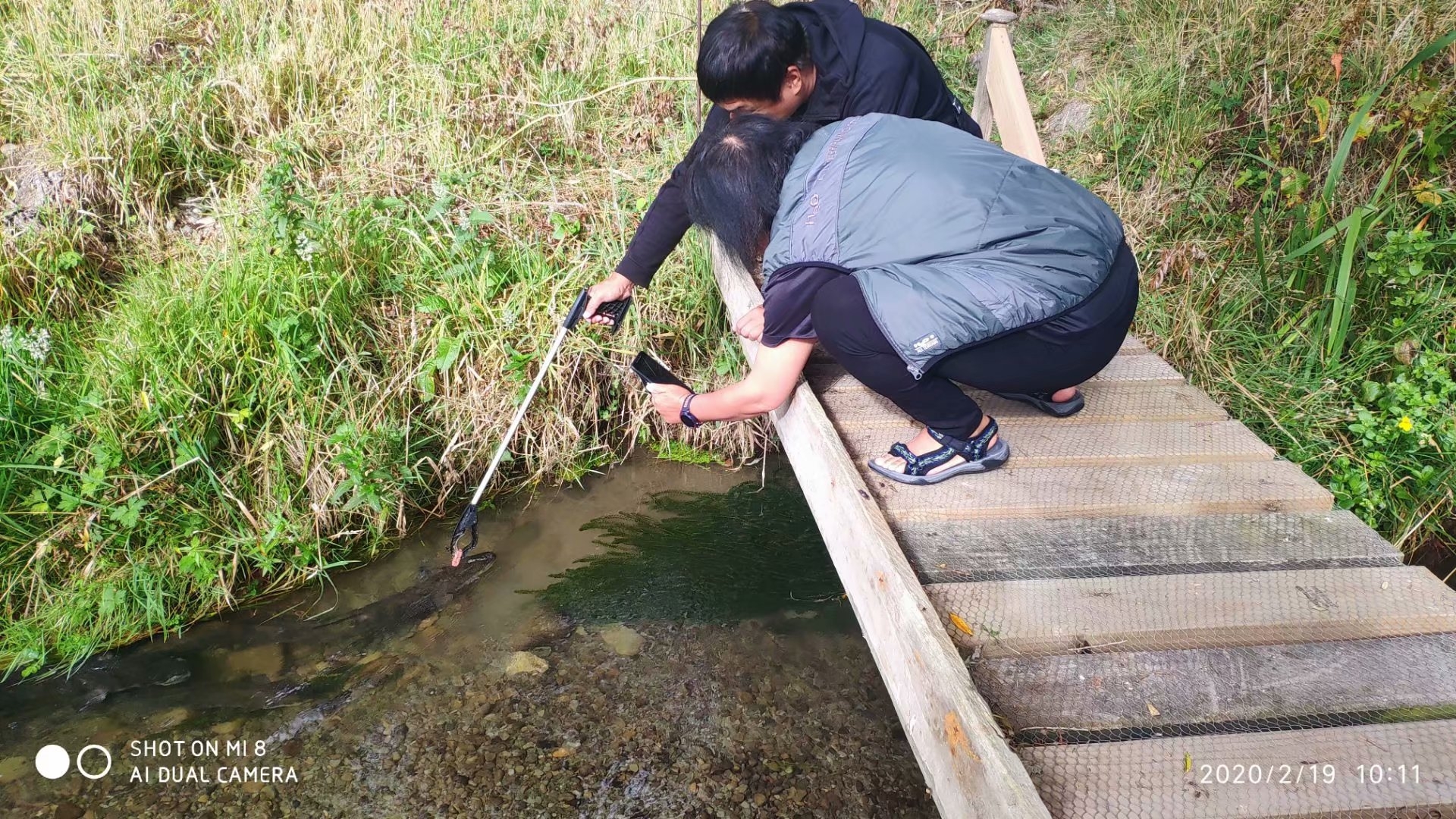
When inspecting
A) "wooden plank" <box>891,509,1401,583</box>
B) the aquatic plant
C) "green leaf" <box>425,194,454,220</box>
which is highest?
"green leaf" <box>425,194,454,220</box>

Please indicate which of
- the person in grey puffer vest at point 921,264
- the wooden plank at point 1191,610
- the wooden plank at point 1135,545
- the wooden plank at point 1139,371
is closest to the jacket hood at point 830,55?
the person in grey puffer vest at point 921,264

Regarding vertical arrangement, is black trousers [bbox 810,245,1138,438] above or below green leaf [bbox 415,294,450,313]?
above

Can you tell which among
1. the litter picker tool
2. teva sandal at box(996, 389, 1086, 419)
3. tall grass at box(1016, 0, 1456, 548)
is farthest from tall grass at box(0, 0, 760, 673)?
tall grass at box(1016, 0, 1456, 548)

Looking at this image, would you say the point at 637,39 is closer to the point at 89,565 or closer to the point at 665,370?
the point at 665,370

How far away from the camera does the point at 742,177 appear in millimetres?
2209

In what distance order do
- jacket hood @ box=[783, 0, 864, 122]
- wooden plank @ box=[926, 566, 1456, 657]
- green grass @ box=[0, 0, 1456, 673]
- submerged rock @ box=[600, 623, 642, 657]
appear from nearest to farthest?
wooden plank @ box=[926, 566, 1456, 657]
jacket hood @ box=[783, 0, 864, 122]
submerged rock @ box=[600, 623, 642, 657]
green grass @ box=[0, 0, 1456, 673]

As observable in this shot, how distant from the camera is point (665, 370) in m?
2.74

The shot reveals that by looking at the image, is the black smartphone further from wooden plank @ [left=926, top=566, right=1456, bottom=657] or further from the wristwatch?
wooden plank @ [left=926, top=566, right=1456, bottom=657]

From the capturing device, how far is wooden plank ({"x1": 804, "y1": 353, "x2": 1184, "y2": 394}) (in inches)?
113

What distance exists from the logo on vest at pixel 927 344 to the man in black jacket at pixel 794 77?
845 millimetres

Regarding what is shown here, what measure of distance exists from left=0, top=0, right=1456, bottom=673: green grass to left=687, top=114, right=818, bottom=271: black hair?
1.66 meters

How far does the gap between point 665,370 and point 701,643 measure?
1.01 meters

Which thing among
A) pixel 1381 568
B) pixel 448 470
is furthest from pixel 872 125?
pixel 448 470
